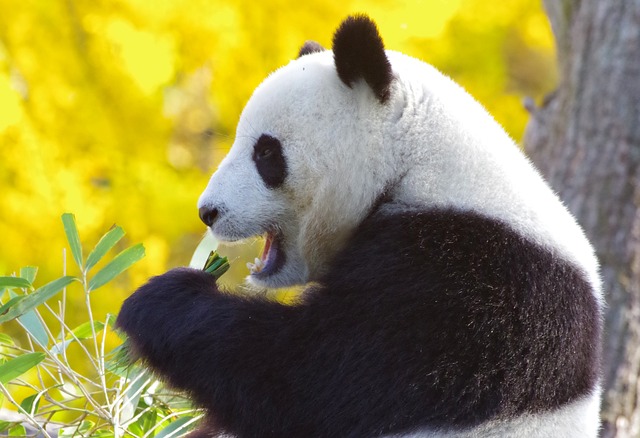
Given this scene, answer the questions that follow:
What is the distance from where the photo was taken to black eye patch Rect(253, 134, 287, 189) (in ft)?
7.95

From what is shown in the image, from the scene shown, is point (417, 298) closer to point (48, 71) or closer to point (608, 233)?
point (608, 233)

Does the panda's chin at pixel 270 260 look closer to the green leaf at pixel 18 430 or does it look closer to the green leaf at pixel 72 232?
the green leaf at pixel 72 232

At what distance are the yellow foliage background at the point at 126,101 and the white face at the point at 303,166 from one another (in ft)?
9.46

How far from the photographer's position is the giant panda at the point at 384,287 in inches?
80.5

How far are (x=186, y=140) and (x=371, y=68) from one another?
3.89m

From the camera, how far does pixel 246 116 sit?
2.50 metres

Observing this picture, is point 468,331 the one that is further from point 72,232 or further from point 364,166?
point 72,232

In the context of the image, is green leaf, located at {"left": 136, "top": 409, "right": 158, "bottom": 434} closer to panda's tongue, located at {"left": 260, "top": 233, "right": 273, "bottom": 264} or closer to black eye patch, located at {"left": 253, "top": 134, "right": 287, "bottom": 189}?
panda's tongue, located at {"left": 260, "top": 233, "right": 273, "bottom": 264}

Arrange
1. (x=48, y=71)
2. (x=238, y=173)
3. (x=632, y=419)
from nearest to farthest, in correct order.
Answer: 1. (x=238, y=173)
2. (x=632, y=419)
3. (x=48, y=71)

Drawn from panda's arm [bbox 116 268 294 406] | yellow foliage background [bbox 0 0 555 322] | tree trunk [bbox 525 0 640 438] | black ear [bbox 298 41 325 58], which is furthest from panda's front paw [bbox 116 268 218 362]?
yellow foliage background [bbox 0 0 555 322]

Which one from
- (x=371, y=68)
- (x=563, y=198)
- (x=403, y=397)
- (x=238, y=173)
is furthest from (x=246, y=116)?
(x=563, y=198)

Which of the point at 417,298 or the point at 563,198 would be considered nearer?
the point at 417,298

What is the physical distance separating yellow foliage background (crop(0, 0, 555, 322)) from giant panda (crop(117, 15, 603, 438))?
9.70ft

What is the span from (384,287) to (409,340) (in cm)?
14
